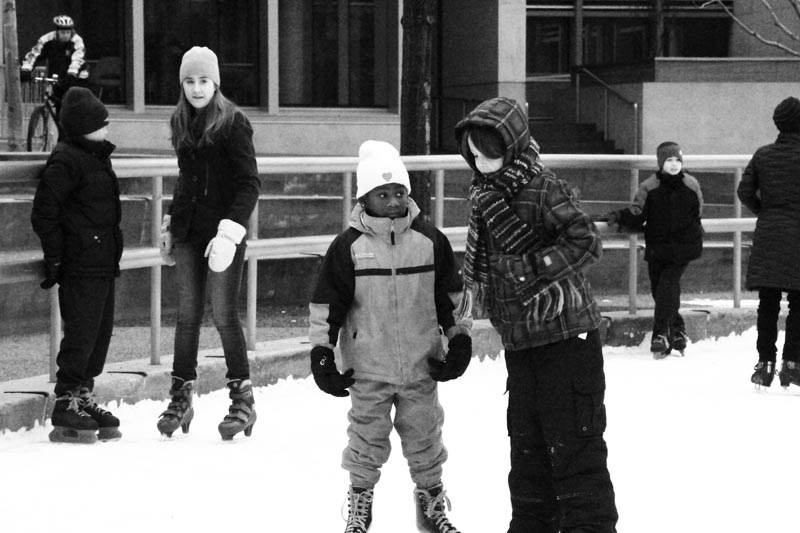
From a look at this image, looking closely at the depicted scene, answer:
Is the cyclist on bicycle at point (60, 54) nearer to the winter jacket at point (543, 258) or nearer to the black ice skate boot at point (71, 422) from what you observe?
the black ice skate boot at point (71, 422)

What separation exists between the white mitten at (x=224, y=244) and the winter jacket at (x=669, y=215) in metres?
3.75

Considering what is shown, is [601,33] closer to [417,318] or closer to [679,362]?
[679,362]

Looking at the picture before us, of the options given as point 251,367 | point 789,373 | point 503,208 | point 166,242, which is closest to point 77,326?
point 166,242

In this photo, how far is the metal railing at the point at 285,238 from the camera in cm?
702

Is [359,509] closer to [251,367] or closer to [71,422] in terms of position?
[71,422]

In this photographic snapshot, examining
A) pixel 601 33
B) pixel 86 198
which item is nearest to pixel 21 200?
pixel 86 198

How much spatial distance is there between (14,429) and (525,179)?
3.29 m

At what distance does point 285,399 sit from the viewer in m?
8.05

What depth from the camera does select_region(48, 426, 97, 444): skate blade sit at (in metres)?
6.72

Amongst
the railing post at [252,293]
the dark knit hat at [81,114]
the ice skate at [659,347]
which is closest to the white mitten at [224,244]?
the dark knit hat at [81,114]

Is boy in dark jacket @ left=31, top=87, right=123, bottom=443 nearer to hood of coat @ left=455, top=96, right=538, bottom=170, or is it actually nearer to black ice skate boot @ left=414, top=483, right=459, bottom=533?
black ice skate boot @ left=414, top=483, right=459, bottom=533

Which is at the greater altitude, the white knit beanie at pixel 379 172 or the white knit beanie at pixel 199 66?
the white knit beanie at pixel 199 66

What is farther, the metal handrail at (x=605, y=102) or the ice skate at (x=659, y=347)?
the metal handrail at (x=605, y=102)

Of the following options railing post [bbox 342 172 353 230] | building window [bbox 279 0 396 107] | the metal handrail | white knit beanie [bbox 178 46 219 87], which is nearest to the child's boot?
railing post [bbox 342 172 353 230]
